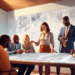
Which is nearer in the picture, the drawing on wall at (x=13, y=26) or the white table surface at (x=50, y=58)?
the white table surface at (x=50, y=58)

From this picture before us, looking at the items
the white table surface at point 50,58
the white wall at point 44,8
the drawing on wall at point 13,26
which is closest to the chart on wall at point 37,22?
the drawing on wall at point 13,26

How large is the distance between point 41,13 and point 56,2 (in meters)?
0.68

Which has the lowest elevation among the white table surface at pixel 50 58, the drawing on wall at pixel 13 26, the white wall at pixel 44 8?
the white table surface at pixel 50 58

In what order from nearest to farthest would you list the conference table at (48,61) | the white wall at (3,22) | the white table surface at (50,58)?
the conference table at (48,61) < the white table surface at (50,58) < the white wall at (3,22)

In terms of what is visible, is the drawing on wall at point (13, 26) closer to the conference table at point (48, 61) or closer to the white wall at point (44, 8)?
the white wall at point (44, 8)

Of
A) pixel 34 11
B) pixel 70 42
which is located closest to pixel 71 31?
pixel 70 42

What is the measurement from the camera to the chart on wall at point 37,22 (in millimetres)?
3605

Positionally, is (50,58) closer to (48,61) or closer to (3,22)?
(48,61)

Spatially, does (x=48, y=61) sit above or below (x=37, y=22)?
below

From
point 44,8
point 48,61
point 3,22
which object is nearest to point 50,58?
point 48,61

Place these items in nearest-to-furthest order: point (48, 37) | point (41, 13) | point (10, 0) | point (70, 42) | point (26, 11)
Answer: point (70, 42) → point (48, 37) → point (10, 0) → point (41, 13) → point (26, 11)

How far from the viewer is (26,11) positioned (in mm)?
4230

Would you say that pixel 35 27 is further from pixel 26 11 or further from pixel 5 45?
pixel 5 45

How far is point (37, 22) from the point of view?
3.99 meters
